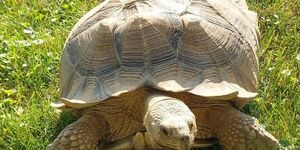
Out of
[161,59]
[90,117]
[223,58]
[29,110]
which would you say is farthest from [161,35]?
[29,110]

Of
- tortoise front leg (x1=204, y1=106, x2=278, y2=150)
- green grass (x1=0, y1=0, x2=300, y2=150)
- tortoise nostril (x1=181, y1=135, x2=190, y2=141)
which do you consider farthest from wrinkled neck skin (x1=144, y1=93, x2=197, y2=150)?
green grass (x1=0, y1=0, x2=300, y2=150)

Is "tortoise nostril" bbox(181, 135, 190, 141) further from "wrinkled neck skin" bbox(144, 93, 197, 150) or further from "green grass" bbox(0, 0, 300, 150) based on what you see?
"green grass" bbox(0, 0, 300, 150)

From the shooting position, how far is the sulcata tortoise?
350 cm

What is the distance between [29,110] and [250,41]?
1721mm

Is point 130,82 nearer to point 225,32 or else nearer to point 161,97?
point 161,97

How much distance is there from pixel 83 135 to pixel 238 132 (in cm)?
99

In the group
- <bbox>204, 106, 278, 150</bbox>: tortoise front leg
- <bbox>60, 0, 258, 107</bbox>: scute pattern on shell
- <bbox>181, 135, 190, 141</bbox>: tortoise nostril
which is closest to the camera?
<bbox>181, 135, 190, 141</bbox>: tortoise nostril

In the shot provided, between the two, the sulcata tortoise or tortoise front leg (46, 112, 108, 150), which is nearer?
the sulcata tortoise

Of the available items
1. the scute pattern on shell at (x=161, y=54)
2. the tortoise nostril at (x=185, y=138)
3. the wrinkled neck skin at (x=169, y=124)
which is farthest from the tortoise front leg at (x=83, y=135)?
the tortoise nostril at (x=185, y=138)

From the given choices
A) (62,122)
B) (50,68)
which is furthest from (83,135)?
(50,68)

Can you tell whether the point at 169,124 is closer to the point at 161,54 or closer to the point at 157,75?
A: the point at 157,75

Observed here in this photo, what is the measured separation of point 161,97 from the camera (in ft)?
11.0

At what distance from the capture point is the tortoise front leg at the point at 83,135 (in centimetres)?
367

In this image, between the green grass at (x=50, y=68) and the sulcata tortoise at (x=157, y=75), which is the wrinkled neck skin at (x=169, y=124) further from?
the green grass at (x=50, y=68)
